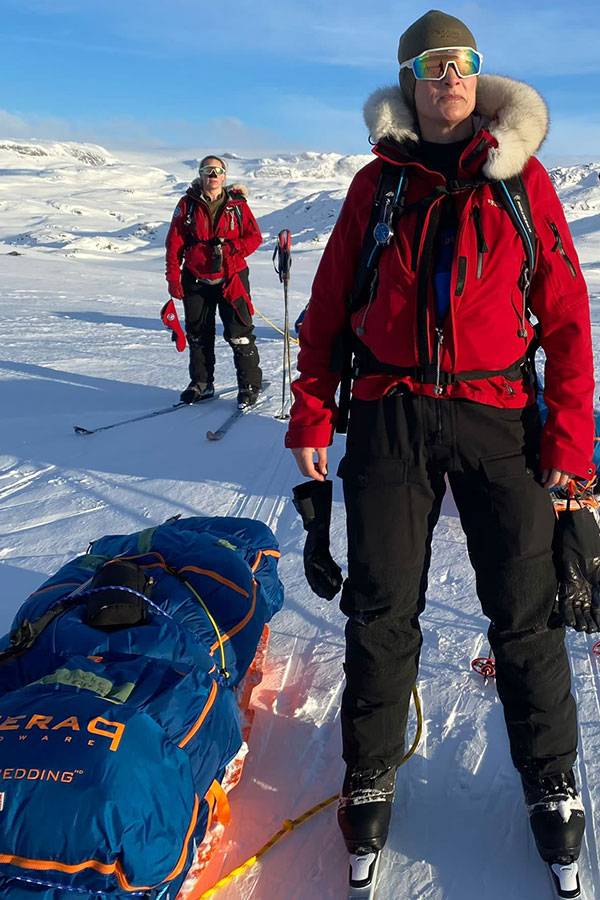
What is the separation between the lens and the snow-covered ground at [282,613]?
1.89 metres

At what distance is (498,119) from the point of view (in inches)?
65.5

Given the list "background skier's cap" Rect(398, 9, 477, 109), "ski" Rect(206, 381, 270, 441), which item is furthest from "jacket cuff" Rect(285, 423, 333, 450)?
"ski" Rect(206, 381, 270, 441)

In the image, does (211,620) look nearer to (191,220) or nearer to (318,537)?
(318,537)

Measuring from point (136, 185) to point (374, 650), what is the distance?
97.9 m

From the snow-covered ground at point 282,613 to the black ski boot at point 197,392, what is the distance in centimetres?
15

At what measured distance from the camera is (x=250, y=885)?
5.98 ft

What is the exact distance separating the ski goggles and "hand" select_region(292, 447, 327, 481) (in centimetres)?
92

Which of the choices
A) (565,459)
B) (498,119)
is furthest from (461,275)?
(565,459)

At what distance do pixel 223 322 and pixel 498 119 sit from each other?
4429mm

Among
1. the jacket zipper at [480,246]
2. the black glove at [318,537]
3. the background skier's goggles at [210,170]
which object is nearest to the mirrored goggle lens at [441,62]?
the jacket zipper at [480,246]

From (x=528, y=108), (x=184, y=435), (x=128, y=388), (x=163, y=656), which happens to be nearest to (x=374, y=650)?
(x=163, y=656)

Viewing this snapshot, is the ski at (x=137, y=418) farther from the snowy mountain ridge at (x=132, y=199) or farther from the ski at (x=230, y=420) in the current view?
the snowy mountain ridge at (x=132, y=199)

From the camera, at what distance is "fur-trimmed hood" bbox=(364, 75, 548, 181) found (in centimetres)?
160

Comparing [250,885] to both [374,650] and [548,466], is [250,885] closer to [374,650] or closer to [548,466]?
[374,650]
